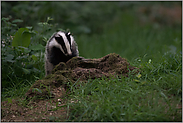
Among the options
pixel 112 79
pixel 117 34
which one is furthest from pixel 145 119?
pixel 117 34

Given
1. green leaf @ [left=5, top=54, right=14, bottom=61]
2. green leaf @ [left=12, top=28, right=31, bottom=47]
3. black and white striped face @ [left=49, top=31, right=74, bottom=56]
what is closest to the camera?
black and white striped face @ [left=49, top=31, right=74, bottom=56]

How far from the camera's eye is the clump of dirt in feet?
10.9

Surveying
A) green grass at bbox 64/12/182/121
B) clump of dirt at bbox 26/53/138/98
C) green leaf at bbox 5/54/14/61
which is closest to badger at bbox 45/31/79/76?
clump of dirt at bbox 26/53/138/98

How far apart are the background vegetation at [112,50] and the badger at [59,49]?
0.98ft

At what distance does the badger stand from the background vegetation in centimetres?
30

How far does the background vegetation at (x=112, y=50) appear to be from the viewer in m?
2.71

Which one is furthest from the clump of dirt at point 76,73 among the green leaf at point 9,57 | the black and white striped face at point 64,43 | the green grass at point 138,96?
the green leaf at point 9,57

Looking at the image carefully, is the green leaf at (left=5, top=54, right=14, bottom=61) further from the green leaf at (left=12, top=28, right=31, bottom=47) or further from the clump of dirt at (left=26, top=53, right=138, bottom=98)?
the clump of dirt at (left=26, top=53, right=138, bottom=98)

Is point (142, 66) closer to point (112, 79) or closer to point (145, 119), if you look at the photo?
point (112, 79)

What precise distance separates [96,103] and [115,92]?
378 mm

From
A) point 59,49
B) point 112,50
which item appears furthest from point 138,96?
point 112,50

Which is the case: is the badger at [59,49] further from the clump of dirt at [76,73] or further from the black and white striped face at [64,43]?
the clump of dirt at [76,73]

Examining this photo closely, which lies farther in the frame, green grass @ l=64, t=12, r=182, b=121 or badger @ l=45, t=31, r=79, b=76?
badger @ l=45, t=31, r=79, b=76

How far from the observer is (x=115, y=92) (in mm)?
2996
